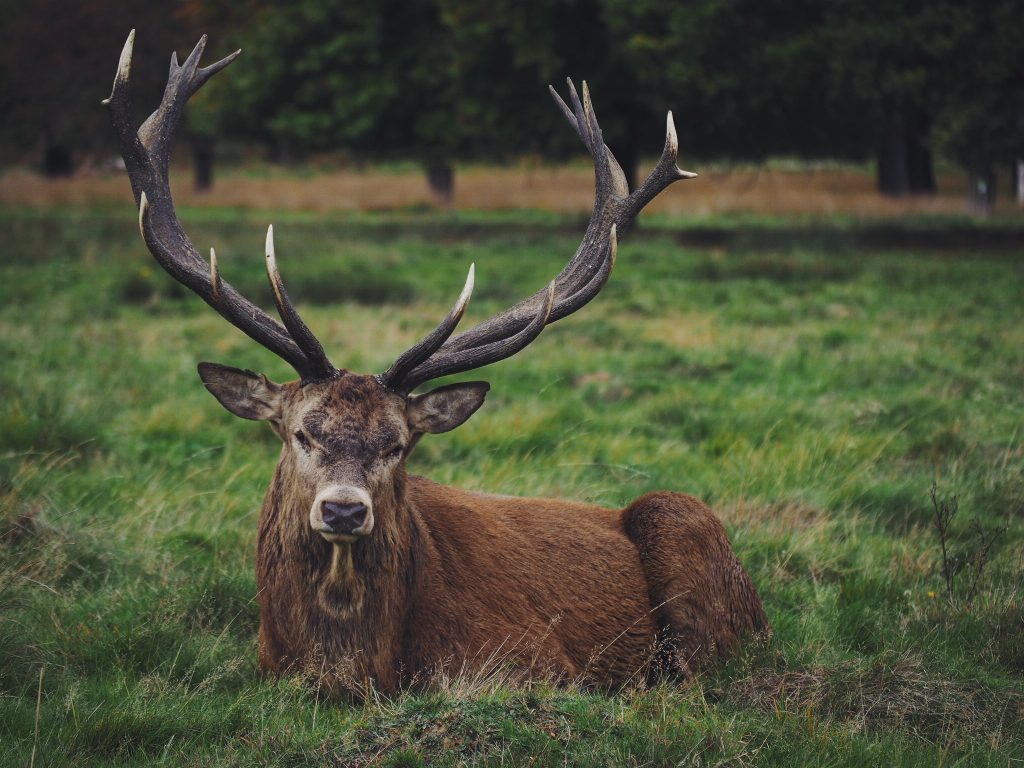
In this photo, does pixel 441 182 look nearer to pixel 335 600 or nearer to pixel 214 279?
pixel 214 279

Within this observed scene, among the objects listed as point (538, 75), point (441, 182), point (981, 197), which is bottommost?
point (981, 197)

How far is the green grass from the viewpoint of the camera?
384 centimetres

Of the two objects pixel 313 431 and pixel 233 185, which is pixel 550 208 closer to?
pixel 233 185

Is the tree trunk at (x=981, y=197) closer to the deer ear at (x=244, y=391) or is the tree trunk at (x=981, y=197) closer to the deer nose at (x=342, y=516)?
A: the deer ear at (x=244, y=391)

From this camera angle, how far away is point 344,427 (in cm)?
420

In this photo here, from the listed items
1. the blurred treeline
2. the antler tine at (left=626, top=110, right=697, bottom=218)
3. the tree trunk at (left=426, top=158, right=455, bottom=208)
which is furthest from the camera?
the tree trunk at (left=426, top=158, right=455, bottom=208)

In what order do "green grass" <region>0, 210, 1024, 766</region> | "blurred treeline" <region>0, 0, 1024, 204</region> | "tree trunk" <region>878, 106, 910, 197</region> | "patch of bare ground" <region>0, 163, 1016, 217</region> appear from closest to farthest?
"green grass" <region>0, 210, 1024, 766</region> < "blurred treeline" <region>0, 0, 1024, 204</region> < "patch of bare ground" <region>0, 163, 1016, 217</region> < "tree trunk" <region>878, 106, 910, 197</region>

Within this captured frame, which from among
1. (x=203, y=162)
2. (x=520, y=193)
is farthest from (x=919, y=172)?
Answer: (x=203, y=162)

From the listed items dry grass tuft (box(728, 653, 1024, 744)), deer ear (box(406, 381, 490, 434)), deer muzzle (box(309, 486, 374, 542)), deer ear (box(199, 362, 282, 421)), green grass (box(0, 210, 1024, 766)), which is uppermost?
deer ear (box(199, 362, 282, 421))

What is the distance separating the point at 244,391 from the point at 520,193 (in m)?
28.8

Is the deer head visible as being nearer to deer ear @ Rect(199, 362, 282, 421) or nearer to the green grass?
deer ear @ Rect(199, 362, 282, 421)

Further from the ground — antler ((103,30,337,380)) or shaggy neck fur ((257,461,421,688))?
antler ((103,30,337,380))

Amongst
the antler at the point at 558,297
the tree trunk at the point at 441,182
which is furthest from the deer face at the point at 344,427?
the tree trunk at the point at 441,182

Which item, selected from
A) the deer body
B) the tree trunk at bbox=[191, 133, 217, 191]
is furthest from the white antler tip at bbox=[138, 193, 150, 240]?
the tree trunk at bbox=[191, 133, 217, 191]
